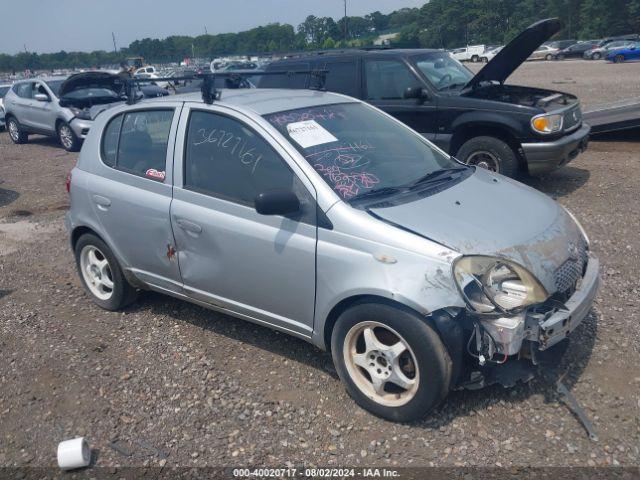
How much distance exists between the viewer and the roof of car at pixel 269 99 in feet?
12.7

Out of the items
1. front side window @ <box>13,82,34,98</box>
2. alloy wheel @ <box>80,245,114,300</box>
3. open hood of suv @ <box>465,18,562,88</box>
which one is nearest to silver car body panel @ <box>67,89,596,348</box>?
alloy wheel @ <box>80,245,114,300</box>

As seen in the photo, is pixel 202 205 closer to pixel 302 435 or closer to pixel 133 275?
pixel 133 275

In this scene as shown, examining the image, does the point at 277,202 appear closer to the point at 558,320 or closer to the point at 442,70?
the point at 558,320

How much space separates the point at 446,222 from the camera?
3.22 m

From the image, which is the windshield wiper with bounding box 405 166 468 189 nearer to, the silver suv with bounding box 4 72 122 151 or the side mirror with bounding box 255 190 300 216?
the side mirror with bounding box 255 190 300 216

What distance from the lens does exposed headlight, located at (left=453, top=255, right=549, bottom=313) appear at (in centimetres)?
296

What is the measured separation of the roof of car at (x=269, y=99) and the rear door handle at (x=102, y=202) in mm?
847

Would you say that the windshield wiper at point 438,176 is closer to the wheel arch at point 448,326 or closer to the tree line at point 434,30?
the wheel arch at point 448,326

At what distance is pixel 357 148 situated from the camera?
151 inches

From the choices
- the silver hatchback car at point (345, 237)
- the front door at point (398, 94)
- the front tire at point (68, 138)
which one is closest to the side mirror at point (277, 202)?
the silver hatchback car at point (345, 237)

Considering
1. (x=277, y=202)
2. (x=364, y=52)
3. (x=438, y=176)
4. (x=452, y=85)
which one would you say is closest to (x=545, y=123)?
(x=452, y=85)

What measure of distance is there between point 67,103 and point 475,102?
10172 millimetres

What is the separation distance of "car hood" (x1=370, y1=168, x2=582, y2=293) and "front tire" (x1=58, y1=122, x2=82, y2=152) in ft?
38.8

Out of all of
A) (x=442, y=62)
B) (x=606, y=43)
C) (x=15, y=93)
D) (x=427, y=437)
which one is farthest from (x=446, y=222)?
(x=606, y=43)
